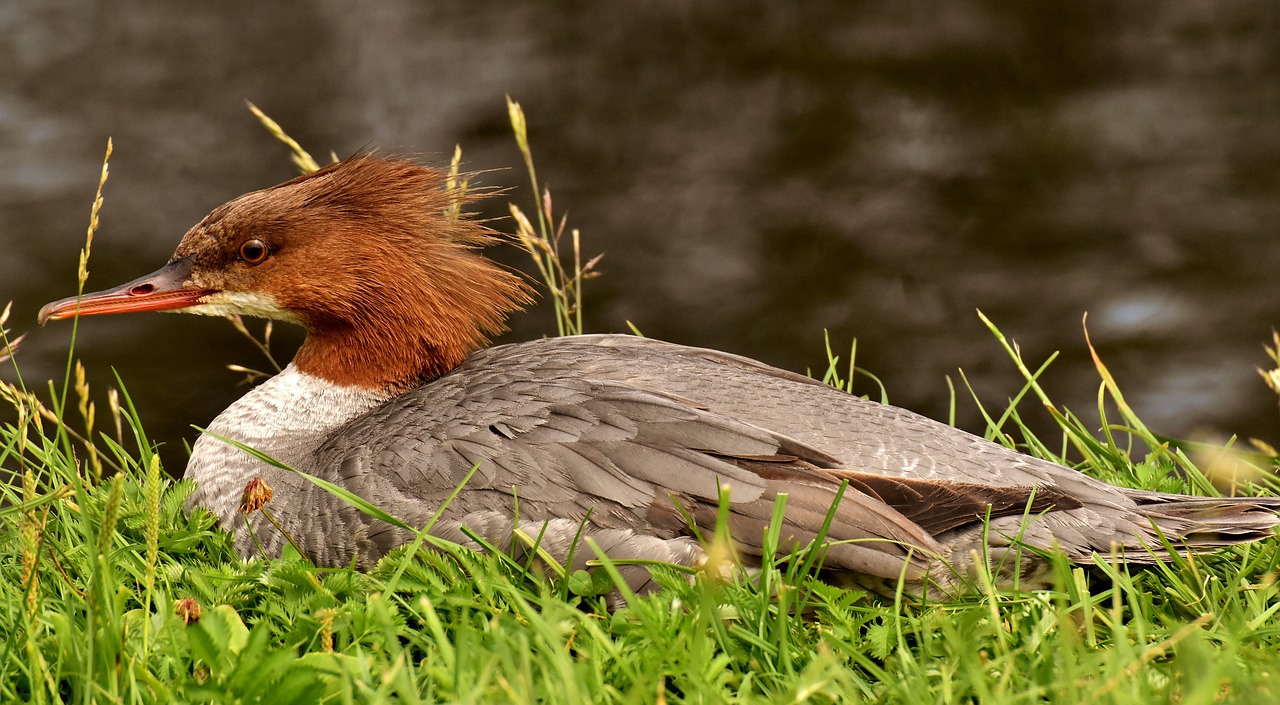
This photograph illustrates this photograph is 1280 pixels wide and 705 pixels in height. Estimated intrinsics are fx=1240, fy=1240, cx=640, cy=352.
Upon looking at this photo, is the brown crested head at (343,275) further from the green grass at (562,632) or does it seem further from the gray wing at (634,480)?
the green grass at (562,632)

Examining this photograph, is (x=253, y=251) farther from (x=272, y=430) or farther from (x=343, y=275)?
(x=272, y=430)

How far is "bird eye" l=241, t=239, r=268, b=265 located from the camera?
367 centimetres

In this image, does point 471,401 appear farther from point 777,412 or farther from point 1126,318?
point 1126,318

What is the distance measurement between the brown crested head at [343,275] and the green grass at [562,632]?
721mm

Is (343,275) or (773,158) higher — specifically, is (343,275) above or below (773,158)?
above

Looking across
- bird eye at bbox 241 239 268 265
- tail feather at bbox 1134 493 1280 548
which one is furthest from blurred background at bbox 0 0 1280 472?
tail feather at bbox 1134 493 1280 548

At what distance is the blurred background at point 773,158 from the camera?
714 centimetres

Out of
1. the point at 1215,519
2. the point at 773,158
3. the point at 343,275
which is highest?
the point at 343,275

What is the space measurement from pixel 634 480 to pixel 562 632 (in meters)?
0.71

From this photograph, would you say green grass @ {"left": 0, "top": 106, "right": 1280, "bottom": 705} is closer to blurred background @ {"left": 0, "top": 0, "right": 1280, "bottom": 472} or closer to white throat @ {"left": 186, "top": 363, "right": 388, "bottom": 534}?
white throat @ {"left": 186, "top": 363, "right": 388, "bottom": 534}

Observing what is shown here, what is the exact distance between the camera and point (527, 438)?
321cm

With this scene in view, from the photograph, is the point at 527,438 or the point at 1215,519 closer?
the point at 1215,519

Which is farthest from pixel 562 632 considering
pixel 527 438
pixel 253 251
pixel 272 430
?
pixel 253 251

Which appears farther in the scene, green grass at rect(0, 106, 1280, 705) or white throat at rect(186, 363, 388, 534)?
white throat at rect(186, 363, 388, 534)
